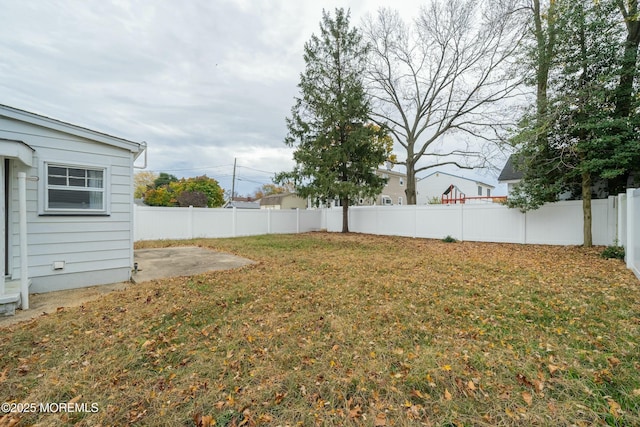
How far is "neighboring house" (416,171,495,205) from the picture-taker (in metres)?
31.6

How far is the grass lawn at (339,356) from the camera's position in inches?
76.5

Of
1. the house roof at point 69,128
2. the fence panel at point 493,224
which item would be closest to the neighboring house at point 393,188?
the fence panel at point 493,224

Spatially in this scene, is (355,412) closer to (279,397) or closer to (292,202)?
(279,397)

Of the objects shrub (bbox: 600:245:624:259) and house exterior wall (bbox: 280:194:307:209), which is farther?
house exterior wall (bbox: 280:194:307:209)

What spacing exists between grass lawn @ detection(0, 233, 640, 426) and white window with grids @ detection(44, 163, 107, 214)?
1.81m

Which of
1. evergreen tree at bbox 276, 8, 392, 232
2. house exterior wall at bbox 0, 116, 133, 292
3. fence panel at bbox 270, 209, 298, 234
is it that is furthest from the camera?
fence panel at bbox 270, 209, 298, 234

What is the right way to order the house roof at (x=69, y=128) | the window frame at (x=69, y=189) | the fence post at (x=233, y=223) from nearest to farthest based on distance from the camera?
the house roof at (x=69, y=128)
the window frame at (x=69, y=189)
the fence post at (x=233, y=223)

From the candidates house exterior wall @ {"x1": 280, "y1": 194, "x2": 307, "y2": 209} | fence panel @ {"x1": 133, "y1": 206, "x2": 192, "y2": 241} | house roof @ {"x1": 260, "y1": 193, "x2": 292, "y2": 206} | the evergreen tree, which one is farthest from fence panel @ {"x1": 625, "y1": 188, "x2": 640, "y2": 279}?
house exterior wall @ {"x1": 280, "y1": 194, "x2": 307, "y2": 209}

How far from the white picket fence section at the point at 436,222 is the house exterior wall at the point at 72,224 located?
23.4 ft

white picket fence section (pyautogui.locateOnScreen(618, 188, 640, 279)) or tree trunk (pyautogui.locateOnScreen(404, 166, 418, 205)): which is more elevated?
tree trunk (pyautogui.locateOnScreen(404, 166, 418, 205))

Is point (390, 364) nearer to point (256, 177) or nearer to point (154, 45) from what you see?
point (154, 45)

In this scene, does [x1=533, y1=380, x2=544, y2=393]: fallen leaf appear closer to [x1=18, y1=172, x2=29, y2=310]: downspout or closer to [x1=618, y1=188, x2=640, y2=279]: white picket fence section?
[x1=618, y1=188, x2=640, y2=279]: white picket fence section

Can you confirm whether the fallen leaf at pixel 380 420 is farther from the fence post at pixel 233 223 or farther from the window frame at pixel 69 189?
the fence post at pixel 233 223

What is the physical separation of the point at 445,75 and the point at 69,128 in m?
16.2
